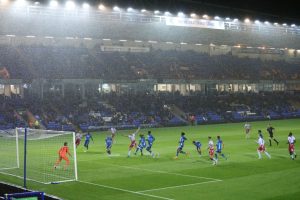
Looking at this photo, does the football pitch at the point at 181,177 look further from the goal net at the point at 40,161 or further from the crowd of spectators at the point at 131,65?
the crowd of spectators at the point at 131,65

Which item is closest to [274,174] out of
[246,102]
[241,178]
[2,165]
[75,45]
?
[241,178]

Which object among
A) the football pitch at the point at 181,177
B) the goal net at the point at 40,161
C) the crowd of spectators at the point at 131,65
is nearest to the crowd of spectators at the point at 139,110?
the crowd of spectators at the point at 131,65

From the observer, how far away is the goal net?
2337cm

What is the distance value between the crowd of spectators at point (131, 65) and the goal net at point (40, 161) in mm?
27856

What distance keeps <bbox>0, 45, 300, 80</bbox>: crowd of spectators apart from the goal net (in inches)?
1097

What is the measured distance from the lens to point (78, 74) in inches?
2628

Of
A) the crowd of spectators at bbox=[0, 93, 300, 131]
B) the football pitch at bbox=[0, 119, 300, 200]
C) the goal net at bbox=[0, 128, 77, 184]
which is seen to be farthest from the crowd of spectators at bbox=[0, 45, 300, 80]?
the football pitch at bbox=[0, 119, 300, 200]

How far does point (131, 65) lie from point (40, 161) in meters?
46.0

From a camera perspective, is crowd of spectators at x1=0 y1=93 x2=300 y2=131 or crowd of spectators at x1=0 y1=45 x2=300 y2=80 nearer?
crowd of spectators at x1=0 y1=93 x2=300 y2=131

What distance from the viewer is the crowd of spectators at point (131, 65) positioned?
2520 inches

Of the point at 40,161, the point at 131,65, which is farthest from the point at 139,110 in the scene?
the point at 40,161

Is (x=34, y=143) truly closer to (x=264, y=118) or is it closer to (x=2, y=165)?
(x=2, y=165)

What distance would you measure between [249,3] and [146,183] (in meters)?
15.2

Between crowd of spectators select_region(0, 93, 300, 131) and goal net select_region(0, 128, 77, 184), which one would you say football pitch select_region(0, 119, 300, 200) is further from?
crowd of spectators select_region(0, 93, 300, 131)
